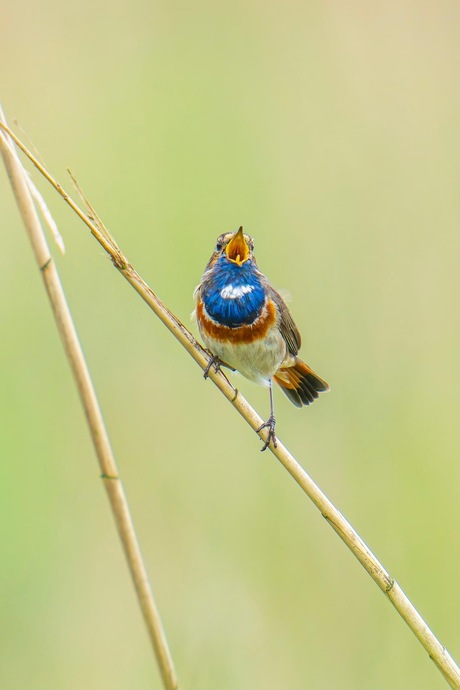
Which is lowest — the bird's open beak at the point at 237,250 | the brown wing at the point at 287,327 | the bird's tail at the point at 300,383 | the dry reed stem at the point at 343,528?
the dry reed stem at the point at 343,528

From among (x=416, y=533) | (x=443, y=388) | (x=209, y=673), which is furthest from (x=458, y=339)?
(x=209, y=673)

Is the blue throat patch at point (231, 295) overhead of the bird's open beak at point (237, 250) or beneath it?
beneath

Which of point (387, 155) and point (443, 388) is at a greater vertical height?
point (387, 155)

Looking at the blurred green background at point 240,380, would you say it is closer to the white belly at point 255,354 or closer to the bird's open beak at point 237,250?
the white belly at point 255,354

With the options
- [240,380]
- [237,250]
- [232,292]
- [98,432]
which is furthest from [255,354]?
[98,432]

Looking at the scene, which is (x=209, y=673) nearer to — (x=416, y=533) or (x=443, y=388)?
(x=416, y=533)

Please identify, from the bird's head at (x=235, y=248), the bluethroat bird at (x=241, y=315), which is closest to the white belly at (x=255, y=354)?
the bluethroat bird at (x=241, y=315)

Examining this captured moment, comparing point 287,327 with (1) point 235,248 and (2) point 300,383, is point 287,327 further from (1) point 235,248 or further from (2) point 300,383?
(1) point 235,248
